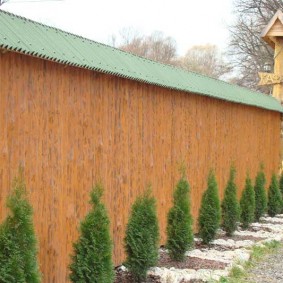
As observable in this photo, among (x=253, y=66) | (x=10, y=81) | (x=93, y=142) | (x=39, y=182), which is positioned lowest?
(x=39, y=182)

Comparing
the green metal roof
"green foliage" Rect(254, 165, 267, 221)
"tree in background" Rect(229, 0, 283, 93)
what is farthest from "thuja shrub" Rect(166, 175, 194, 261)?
"tree in background" Rect(229, 0, 283, 93)

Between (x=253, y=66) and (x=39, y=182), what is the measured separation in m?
25.4

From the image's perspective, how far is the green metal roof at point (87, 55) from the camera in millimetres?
5125

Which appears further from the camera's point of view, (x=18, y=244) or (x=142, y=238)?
(x=142, y=238)

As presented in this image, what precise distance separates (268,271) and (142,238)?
86.9 inches

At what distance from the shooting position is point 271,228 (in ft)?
36.8

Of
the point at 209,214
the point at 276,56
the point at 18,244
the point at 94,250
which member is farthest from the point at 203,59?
the point at 18,244

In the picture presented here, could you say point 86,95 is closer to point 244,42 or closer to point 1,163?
point 1,163

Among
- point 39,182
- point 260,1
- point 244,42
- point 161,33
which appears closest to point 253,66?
point 244,42

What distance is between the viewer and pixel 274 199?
13.1 m

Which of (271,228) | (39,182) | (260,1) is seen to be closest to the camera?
(39,182)

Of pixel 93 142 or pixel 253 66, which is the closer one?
pixel 93 142

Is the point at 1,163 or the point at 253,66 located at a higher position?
the point at 253,66

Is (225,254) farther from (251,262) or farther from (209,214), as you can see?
(209,214)
